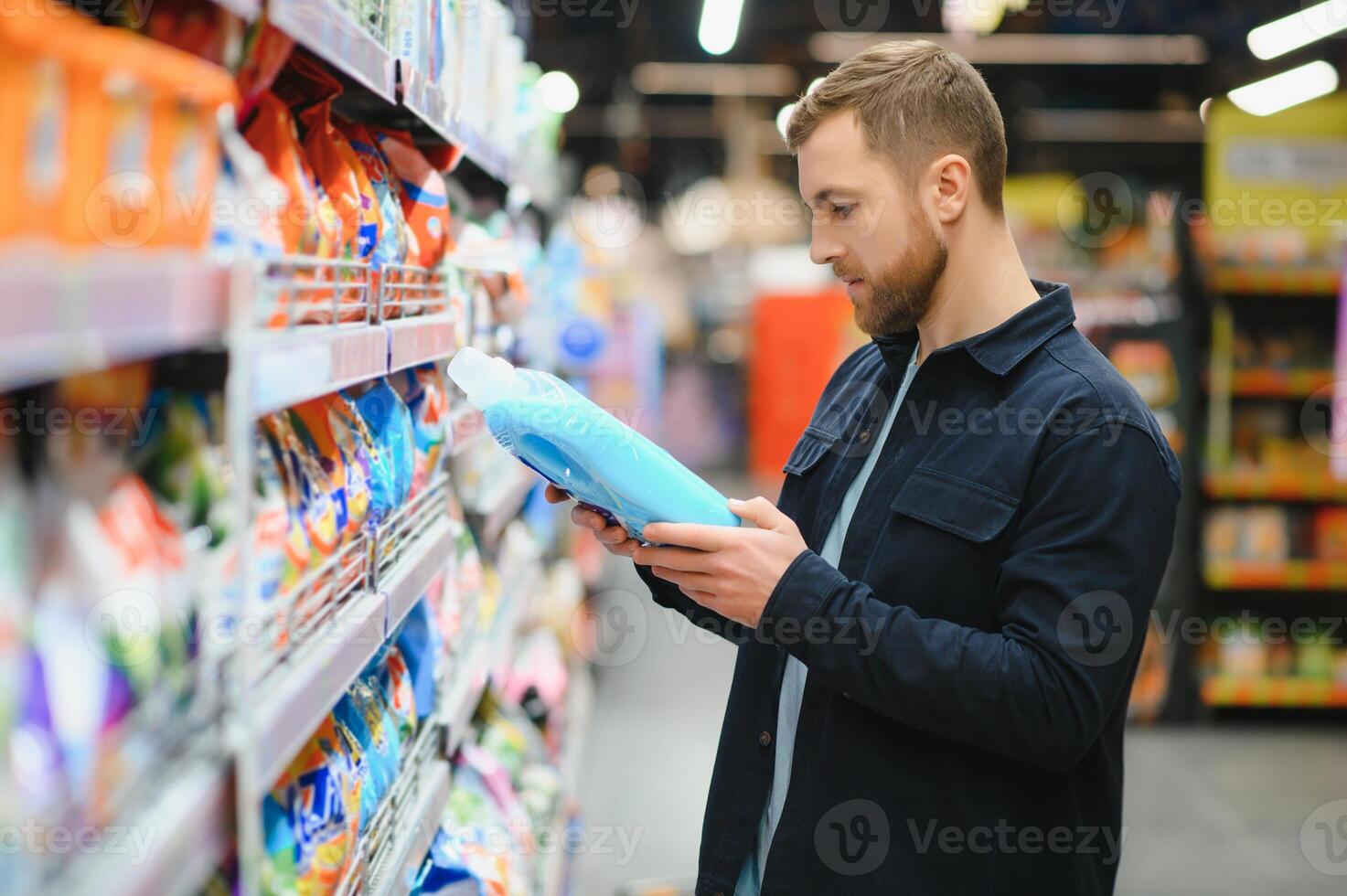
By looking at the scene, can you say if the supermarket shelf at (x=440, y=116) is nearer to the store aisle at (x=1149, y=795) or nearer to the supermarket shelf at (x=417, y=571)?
the supermarket shelf at (x=417, y=571)

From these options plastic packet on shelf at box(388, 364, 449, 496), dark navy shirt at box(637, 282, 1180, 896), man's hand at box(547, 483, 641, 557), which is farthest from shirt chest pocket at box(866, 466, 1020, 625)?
plastic packet on shelf at box(388, 364, 449, 496)

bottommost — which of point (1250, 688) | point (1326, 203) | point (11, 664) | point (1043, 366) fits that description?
point (1250, 688)

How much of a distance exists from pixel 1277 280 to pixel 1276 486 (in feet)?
3.03

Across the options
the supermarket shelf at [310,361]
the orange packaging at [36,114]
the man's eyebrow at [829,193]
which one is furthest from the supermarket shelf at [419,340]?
the orange packaging at [36,114]

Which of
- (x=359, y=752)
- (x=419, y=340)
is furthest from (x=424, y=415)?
(x=359, y=752)

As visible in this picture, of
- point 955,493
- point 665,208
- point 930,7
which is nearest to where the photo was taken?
point 955,493

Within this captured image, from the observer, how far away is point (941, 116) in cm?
151

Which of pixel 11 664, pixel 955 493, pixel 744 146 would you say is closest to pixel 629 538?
pixel 955 493

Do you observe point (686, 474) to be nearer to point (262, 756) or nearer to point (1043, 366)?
point (1043, 366)

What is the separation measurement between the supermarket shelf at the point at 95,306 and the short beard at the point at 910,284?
0.90 meters

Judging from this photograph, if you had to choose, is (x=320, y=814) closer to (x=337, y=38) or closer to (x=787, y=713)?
(x=787, y=713)

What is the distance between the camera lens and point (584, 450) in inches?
54.1

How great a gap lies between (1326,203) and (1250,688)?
2.23 metres

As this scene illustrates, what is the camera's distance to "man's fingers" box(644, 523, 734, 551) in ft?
4.55
